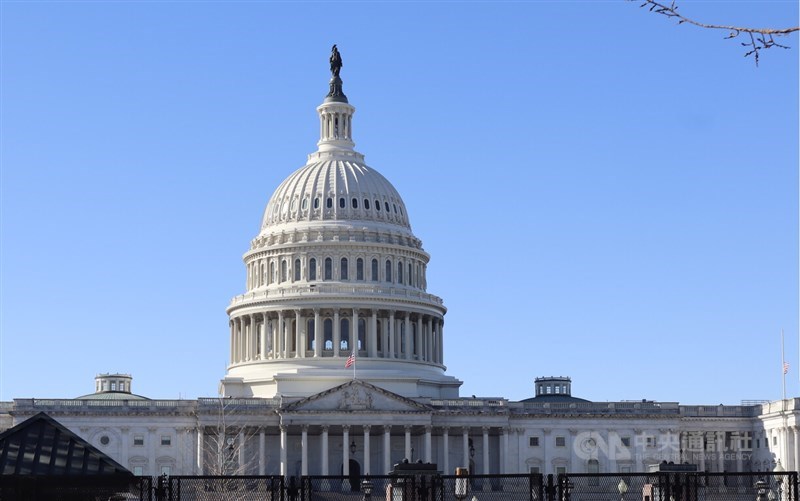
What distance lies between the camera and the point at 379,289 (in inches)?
7067

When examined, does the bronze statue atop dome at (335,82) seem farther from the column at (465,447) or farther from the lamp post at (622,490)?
the lamp post at (622,490)

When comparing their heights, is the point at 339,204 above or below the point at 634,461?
above

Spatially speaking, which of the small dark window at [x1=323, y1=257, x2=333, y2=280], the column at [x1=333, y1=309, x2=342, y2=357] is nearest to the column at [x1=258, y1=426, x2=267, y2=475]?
the column at [x1=333, y1=309, x2=342, y2=357]

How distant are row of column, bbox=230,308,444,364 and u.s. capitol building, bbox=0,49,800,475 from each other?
17 centimetres

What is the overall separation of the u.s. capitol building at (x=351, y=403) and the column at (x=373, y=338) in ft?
0.55

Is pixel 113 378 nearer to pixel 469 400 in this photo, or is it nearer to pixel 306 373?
pixel 306 373

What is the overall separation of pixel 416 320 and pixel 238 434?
28.8 metres

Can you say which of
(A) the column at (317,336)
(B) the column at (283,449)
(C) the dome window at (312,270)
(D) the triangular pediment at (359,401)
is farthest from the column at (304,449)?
(C) the dome window at (312,270)

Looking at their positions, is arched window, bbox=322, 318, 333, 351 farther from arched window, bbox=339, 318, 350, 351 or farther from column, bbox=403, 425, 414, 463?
column, bbox=403, 425, 414, 463

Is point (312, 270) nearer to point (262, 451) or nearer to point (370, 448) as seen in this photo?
point (370, 448)

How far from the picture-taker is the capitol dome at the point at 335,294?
579 ft

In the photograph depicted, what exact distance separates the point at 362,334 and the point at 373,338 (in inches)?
81.8

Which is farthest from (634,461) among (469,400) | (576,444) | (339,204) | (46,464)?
(46,464)

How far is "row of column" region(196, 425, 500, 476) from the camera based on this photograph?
164 meters
